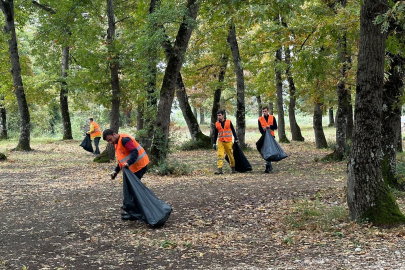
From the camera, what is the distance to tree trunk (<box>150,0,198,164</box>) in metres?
12.9

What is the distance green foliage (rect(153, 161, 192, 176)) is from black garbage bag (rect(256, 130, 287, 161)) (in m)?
2.27

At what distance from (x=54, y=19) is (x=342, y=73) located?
9994mm

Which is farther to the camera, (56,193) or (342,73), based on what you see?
(342,73)

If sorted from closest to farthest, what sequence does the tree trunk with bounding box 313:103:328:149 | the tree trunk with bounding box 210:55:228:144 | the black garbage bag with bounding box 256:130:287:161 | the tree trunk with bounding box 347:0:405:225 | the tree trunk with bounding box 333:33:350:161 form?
1. the tree trunk with bounding box 347:0:405:225
2. the black garbage bag with bounding box 256:130:287:161
3. the tree trunk with bounding box 333:33:350:161
4. the tree trunk with bounding box 313:103:328:149
5. the tree trunk with bounding box 210:55:228:144

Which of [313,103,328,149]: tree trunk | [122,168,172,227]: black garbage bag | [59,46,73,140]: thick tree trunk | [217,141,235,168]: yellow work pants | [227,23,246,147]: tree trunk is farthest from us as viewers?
[59,46,73,140]: thick tree trunk

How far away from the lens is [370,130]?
6.36m

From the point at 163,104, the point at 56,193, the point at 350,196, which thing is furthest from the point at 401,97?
the point at 56,193

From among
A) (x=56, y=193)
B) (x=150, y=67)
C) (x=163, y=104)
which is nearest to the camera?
(x=56, y=193)

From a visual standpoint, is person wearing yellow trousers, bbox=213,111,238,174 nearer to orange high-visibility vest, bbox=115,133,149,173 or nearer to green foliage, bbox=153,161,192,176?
green foliage, bbox=153,161,192,176

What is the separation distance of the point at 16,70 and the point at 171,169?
11041 millimetres

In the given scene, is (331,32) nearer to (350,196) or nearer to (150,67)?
(350,196)

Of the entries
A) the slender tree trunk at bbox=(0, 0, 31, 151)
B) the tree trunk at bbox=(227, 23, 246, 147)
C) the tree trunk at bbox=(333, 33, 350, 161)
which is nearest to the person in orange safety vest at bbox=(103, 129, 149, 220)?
the tree trunk at bbox=(333, 33, 350, 161)

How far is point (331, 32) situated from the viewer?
907 cm

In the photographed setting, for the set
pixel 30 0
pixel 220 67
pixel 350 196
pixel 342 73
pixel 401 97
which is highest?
pixel 30 0
